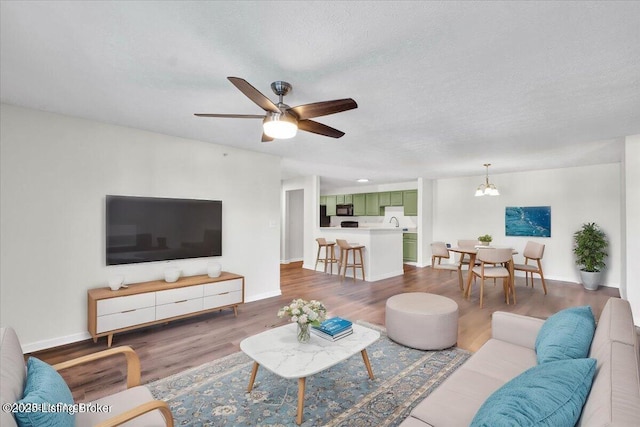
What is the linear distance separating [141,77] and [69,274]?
2.28 m

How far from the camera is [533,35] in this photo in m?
1.70

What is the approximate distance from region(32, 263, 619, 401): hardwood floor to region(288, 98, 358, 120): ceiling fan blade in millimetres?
2350

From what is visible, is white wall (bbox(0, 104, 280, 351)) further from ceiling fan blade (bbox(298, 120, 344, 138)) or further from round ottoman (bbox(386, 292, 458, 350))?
round ottoman (bbox(386, 292, 458, 350))

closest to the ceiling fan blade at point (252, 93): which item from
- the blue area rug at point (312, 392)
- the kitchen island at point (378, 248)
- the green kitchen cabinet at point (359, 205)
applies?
the blue area rug at point (312, 392)

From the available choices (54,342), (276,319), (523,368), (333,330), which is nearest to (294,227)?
(276,319)

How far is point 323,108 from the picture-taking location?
2088 millimetres

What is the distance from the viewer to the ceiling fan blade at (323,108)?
1.99 meters

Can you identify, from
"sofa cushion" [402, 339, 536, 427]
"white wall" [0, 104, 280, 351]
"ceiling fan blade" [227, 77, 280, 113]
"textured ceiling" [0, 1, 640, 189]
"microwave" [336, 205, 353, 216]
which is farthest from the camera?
"microwave" [336, 205, 353, 216]

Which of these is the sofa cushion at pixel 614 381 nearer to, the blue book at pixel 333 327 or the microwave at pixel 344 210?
the blue book at pixel 333 327

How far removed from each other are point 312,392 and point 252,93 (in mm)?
2179

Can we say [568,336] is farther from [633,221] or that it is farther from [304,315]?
[633,221]

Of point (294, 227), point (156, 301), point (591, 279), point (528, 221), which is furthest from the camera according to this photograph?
point (294, 227)

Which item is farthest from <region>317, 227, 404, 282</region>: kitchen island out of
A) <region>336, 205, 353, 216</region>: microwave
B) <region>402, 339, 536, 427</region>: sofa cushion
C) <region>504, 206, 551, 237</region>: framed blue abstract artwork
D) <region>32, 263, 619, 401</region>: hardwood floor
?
<region>402, 339, 536, 427</region>: sofa cushion

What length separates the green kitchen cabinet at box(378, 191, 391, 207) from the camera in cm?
860
